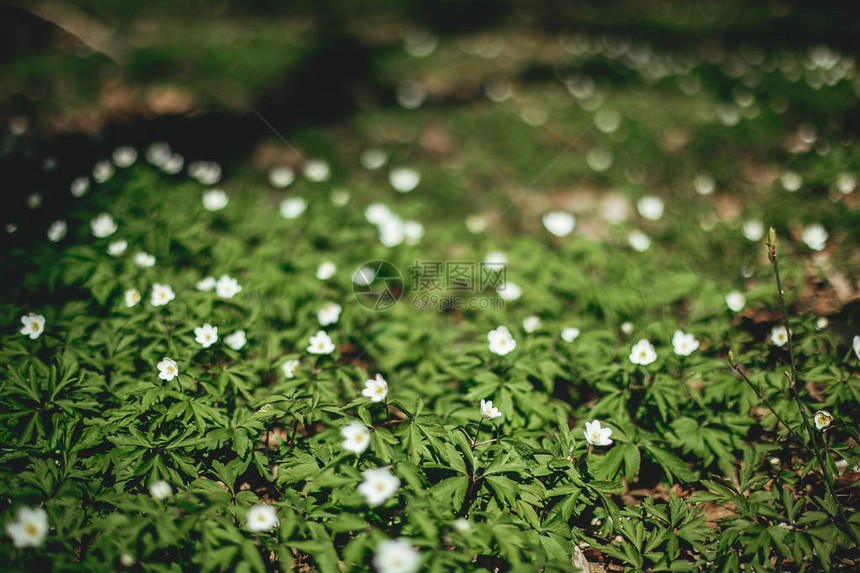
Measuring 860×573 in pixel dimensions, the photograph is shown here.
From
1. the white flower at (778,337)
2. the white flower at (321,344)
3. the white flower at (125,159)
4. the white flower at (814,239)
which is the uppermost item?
the white flower at (814,239)

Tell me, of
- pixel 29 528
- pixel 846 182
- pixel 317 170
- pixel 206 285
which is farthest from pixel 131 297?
pixel 846 182

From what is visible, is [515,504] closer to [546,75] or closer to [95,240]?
[95,240]

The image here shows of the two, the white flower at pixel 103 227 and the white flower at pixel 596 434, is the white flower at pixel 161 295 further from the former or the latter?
the white flower at pixel 596 434

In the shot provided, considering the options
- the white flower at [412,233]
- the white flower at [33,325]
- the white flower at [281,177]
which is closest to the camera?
the white flower at [33,325]

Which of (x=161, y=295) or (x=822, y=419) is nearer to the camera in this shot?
(x=822, y=419)

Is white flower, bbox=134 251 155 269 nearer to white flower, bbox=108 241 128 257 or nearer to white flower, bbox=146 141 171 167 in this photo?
white flower, bbox=108 241 128 257

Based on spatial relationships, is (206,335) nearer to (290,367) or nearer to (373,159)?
(290,367)

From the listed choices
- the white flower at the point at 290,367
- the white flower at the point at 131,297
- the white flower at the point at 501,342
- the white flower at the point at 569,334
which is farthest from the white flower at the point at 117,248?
the white flower at the point at 569,334
